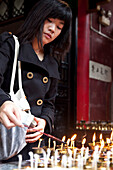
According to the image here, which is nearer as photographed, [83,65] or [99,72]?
[83,65]

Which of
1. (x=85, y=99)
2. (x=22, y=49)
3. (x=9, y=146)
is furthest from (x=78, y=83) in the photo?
(x=9, y=146)

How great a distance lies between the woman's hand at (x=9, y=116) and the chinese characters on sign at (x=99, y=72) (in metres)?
3.47

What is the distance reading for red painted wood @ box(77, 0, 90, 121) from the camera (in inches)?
159

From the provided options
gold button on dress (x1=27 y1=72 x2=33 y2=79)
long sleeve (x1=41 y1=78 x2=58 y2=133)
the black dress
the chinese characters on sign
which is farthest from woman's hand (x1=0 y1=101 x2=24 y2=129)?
the chinese characters on sign

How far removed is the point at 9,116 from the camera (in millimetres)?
937

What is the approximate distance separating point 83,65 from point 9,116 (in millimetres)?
3304

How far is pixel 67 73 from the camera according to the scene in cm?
370

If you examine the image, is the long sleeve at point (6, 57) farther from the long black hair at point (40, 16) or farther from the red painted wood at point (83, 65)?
the red painted wood at point (83, 65)

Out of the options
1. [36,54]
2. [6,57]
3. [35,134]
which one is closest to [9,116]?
[35,134]

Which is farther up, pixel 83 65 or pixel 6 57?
pixel 83 65

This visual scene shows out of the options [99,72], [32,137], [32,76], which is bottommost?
[32,137]

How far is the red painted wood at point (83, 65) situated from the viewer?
404 cm

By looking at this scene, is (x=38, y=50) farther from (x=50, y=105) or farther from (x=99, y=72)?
(x=99, y=72)

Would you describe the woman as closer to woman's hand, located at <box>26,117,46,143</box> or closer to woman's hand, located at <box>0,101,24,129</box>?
woman's hand, located at <box>26,117,46,143</box>
